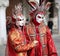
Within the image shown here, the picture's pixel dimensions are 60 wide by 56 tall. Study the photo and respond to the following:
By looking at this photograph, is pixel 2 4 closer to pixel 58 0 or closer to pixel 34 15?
pixel 58 0

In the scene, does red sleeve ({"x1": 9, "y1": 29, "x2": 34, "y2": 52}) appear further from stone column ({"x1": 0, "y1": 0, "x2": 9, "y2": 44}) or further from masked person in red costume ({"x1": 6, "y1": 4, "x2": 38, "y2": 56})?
stone column ({"x1": 0, "y1": 0, "x2": 9, "y2": 44})

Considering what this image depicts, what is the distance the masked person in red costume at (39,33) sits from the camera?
758 cm

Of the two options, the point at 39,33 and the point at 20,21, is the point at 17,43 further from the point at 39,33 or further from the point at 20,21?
the point at 39,33

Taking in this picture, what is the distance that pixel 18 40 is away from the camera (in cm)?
691

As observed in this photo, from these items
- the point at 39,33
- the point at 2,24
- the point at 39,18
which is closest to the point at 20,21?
the point at 39,18

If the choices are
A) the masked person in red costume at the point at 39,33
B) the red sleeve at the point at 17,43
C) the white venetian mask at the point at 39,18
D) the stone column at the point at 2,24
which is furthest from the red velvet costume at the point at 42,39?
the stone column at the point at 2,24

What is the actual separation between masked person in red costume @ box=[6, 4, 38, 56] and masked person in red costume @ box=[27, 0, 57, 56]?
0.46 metres

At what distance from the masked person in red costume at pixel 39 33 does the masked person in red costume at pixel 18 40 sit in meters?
0.46

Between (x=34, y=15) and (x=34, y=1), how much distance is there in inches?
11.8

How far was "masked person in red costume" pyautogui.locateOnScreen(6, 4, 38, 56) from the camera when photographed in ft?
22.6

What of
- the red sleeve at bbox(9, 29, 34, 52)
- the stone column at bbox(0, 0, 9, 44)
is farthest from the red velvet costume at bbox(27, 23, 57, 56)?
the stone column at bbox(0, 0, 9, 44)

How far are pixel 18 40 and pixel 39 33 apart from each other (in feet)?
2.96

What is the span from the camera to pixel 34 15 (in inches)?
301

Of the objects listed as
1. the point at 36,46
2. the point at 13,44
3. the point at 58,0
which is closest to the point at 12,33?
the point at 13,44
